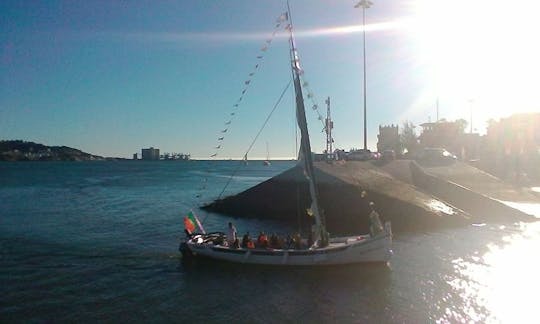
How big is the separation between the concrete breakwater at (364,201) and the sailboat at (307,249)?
12701 millimetres

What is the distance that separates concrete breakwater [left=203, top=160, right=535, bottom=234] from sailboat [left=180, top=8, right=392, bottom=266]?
1270 centimetres

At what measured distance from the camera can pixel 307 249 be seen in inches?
1235

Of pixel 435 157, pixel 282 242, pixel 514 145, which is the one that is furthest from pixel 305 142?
pixel 514 145

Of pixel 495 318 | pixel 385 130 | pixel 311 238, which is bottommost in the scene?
pixel 495 318

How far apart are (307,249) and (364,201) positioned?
2177 cm

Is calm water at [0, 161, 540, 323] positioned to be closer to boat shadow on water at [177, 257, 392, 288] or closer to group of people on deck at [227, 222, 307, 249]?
boat shadow on water at [177, 257, 392, 288]

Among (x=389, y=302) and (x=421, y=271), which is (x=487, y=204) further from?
(x=389, y=302)

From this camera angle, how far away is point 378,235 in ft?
101

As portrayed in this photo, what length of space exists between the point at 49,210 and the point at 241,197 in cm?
2650

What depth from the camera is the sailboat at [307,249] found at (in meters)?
30.7

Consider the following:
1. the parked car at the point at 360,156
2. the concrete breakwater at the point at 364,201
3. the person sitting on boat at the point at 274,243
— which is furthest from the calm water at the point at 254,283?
the parked car at the point at 360,156

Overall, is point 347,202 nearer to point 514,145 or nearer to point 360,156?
point 360,156

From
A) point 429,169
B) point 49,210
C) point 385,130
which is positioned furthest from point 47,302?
point 385,130

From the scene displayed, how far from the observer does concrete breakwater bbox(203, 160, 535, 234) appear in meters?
49.7
